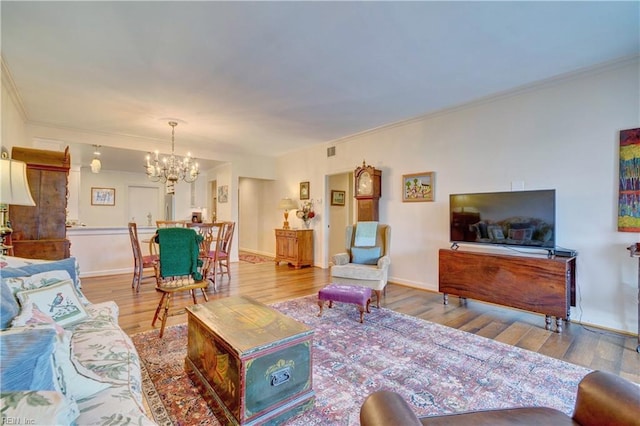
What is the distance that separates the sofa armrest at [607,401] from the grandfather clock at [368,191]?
3.89 metres

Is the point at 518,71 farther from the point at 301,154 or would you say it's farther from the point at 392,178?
the point at 301,154

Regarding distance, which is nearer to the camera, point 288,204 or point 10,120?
point 10,120

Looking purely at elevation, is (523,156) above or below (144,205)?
above

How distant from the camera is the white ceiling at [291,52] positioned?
6.84ft

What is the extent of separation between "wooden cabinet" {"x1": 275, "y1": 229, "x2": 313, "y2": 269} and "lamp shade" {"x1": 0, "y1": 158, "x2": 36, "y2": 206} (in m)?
4.30

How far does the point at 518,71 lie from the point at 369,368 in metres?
3.25

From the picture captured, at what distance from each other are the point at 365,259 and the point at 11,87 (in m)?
4.72

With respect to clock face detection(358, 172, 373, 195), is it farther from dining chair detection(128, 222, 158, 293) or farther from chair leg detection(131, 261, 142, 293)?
chair leg detection(131, 261, 142, 293)

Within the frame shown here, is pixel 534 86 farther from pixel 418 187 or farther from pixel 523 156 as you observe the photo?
pixel 418 187

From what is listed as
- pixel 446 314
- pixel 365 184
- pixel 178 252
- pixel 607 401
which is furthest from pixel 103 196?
pixel 607 401

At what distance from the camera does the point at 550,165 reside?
10.6ft

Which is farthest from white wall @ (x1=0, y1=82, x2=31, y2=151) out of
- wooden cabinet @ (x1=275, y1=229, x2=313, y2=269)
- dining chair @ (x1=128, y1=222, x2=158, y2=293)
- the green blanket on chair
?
wooden cabinet @ (x1=275, y1=229, x2=313, y2=269)

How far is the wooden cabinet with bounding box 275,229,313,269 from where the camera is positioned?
6.09m

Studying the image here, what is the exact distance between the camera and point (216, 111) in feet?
13.3
